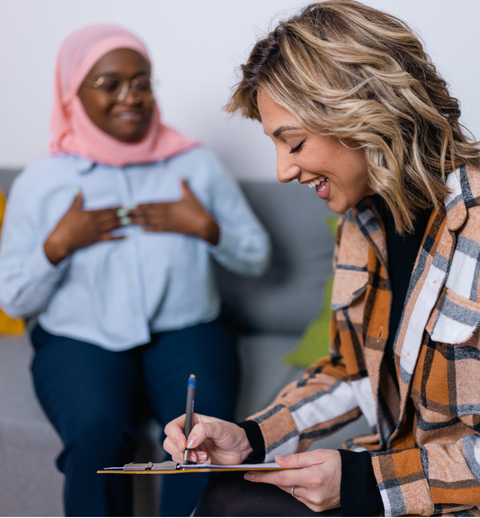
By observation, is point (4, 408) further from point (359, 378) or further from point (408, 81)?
point (408, 81)

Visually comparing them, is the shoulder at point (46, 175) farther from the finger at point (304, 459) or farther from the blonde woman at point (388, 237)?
the finger at point (304, 459)

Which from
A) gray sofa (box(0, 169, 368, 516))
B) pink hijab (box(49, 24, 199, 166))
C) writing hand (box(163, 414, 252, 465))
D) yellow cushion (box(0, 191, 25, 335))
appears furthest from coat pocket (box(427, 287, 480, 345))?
yellow cushion (box(0, 191, 25, 335))

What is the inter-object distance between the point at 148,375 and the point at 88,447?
29 centimetres

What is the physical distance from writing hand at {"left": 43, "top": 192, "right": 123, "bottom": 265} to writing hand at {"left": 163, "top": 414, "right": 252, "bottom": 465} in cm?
69

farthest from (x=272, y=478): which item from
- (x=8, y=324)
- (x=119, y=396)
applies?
(x=8, y=324)

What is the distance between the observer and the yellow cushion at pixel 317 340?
4.98ft

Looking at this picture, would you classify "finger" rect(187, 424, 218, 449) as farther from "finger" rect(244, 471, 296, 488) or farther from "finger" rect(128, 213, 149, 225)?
"finger" rect(128, 213, 149, 225)

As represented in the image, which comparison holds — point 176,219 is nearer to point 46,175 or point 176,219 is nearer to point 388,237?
point 46,175

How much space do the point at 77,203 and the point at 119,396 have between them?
525mm

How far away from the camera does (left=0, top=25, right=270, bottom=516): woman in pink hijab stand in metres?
1.38

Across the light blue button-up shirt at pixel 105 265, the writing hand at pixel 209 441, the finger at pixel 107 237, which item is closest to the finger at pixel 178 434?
the writing hand at pixel 209 441

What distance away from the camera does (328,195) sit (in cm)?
83

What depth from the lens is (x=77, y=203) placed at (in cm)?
143

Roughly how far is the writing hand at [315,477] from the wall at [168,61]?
2.85 feet
